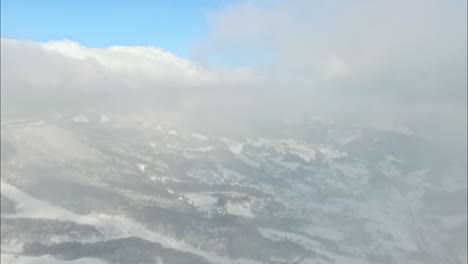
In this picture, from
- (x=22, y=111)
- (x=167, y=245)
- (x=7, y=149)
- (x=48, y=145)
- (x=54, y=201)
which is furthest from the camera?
(x=167, y=245)

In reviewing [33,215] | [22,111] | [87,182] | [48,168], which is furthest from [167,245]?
[22,111]

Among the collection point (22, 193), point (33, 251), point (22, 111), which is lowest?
point (33, 251)

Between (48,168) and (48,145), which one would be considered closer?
(48,168)

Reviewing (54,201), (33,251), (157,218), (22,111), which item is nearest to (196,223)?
(157,218)

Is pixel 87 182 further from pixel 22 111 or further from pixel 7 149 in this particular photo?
pixel 7 149

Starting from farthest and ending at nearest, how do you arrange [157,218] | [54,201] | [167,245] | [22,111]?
[157,218] < [167,245] < [54,201] < [22,111]

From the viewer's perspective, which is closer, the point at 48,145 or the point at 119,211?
the point at 48,145

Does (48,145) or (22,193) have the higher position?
(48,145)

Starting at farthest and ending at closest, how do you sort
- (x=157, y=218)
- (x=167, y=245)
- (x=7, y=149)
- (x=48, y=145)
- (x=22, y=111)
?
(x=157, y=218) → (x=167, y=245) → (x=48, y=145) → (x=22, y=111) → (x=7, y=149)

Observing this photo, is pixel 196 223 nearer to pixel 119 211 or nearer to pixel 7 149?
pixel 119 211
